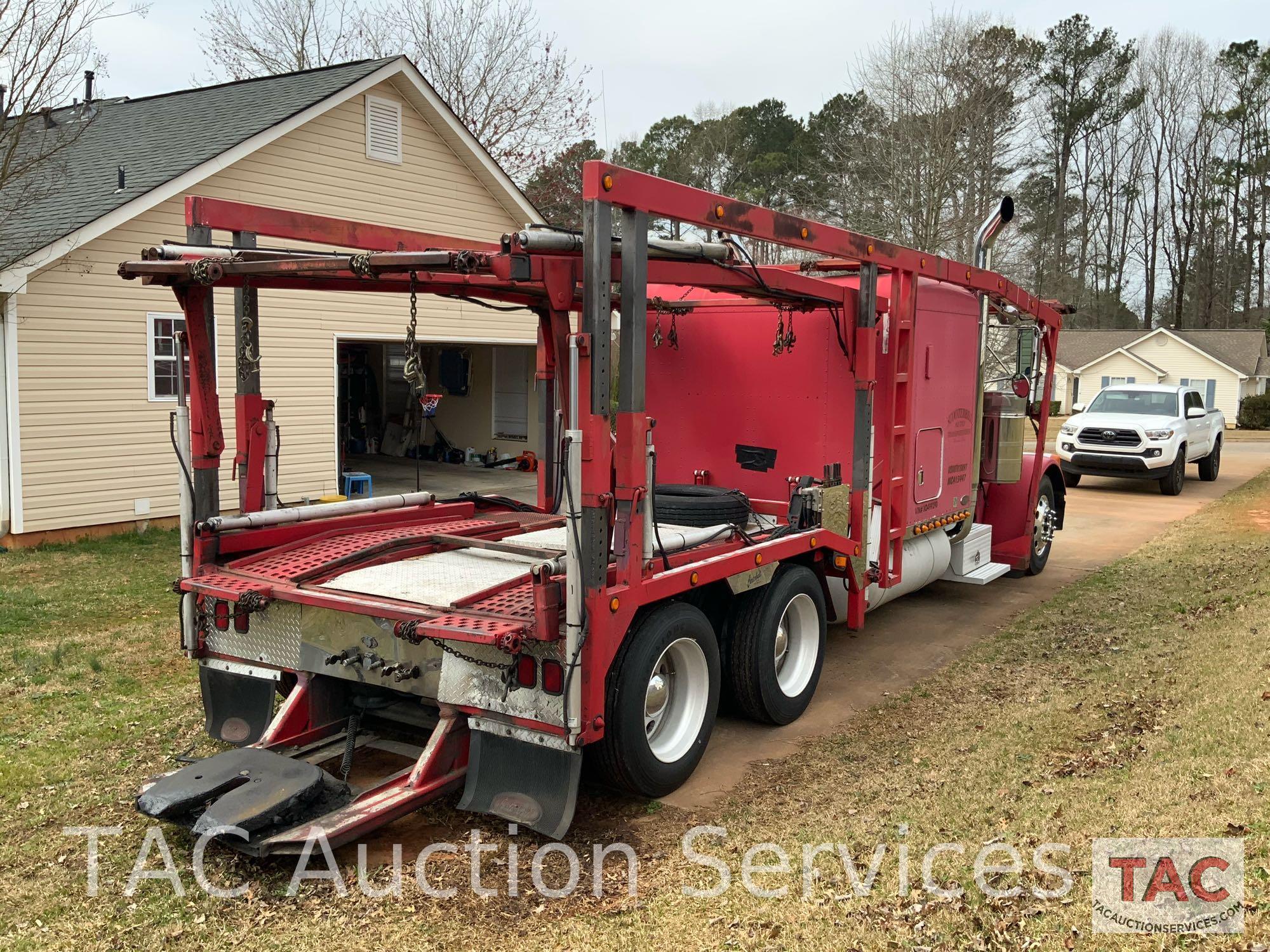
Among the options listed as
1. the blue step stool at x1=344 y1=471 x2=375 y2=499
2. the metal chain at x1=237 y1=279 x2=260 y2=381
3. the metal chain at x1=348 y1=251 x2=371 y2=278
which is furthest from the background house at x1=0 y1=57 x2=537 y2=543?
the metal chain at x1=348 y1=251 x2=371 y2=278

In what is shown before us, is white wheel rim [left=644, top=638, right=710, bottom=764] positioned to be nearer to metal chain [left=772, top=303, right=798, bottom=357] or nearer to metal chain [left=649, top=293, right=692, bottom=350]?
metal chain [left=772, top=303, right=798, bottom=357]

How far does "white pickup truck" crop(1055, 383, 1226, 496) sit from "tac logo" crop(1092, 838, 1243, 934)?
48.1ft

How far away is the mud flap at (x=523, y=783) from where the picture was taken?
440 cm

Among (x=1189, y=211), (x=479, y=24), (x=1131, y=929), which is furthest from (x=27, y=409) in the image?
(x=1189, y=211)

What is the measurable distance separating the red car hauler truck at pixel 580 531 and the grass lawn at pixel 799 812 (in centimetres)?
32

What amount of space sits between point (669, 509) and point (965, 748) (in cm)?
216

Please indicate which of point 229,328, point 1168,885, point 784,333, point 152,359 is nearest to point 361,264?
point 784,333

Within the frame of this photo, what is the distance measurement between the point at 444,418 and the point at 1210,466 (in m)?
14.5

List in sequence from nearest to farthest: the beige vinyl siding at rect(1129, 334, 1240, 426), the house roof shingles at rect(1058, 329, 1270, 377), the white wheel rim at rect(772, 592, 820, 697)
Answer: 1. the white wheel rim at rect(772, 592, 820, 697)
2. the beige vinyl siding at rect(1129, 334, 1240, 426)
3. the house roof shingles at rect(1058, 329, 1270, 377)

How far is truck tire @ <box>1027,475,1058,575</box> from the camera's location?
10336 millimetres

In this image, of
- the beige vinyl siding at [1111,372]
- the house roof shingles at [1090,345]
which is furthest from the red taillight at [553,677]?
the house roof shingles at [1090,345]

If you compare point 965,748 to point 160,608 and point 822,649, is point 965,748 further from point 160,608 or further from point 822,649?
point 160,608

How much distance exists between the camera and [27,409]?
1120 cm

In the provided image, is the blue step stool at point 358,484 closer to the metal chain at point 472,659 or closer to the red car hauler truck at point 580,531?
the red car hauler truck at point 580,531
